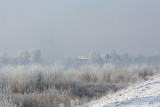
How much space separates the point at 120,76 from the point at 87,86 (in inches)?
185

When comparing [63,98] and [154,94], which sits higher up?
[154,94]

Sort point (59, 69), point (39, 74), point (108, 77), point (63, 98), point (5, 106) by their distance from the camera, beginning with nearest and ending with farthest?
point (5, 106)
point (63, 98)
point (39, 74)
point (59, 69)
point (108, 77)

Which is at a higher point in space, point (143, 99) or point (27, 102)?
point (143, 99)

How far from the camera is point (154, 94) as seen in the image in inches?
198

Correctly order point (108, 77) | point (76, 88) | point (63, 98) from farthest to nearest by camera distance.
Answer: point (108, 77) < point (76, 88) < point (63, 98)

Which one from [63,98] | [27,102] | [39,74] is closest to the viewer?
[27,102]

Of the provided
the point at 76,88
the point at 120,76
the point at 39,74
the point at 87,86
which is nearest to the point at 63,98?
the point at 76,88

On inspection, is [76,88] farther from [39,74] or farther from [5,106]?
[5,106]

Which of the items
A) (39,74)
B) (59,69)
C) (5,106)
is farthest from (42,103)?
(59,69)

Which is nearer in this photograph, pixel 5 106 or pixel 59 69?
pixel 5 106

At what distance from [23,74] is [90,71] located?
5.99 m

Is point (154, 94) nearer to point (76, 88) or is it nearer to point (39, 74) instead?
point (76, 88)

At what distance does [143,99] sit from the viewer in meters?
4.84

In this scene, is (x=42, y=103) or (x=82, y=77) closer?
(x=42, y=103)
